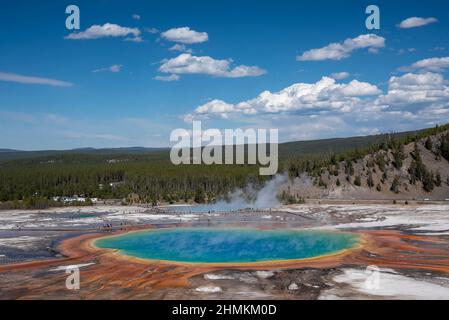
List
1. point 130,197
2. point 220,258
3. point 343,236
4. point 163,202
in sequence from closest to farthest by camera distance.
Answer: point 220,258 → point 343,236 → point 163,202 → point 130,197

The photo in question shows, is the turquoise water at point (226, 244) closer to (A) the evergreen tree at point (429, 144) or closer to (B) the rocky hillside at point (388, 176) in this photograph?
(B) the rocky hillside at point (388, 176)

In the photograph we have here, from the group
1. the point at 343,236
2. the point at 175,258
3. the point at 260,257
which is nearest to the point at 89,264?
the point at 175,258

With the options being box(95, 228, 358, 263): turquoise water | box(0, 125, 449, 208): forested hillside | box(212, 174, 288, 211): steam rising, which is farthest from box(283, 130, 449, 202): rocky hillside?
box(95, 228, 358, 263): turquoise water

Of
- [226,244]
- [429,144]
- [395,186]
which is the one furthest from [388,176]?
[226,244]

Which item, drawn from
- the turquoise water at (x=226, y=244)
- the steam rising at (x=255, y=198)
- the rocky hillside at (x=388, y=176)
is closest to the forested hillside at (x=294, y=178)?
the rocky hillside at (x=388, y=176)

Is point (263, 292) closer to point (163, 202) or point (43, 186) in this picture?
point (163, 202)
